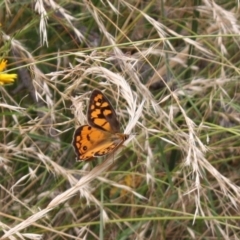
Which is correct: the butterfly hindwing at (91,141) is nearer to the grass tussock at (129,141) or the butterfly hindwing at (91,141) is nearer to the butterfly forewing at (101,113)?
the butterfly forewing at (101,113)

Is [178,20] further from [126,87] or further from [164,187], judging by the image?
[126,87]

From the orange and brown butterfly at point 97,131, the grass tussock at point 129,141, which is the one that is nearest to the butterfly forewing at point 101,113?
the orange and brown butterfly at point 97,131

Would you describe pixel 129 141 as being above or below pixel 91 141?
below

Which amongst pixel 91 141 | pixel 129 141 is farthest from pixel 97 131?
pixel 129 141

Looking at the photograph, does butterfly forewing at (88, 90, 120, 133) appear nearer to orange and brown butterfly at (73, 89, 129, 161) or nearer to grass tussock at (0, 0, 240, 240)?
orange and brown butterfly at (73, 89, 129, 161)

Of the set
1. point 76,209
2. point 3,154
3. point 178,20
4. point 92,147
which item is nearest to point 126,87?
point 92,147

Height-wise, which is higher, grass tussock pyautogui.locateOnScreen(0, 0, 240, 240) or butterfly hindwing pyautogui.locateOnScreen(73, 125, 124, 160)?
butterfly hindwing pyautogui.locateOnScreen(73, 125, 124, 160)

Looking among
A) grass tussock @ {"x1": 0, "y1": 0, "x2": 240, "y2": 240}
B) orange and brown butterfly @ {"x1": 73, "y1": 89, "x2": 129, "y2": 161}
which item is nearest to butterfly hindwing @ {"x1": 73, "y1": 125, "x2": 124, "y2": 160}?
orange and brown butterfly @ {"x1": 73, "y1": 89, "x2": 129, "y2": 161}

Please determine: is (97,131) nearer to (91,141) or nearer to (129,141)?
(91,141)

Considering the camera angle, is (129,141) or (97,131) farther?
(129,141)
